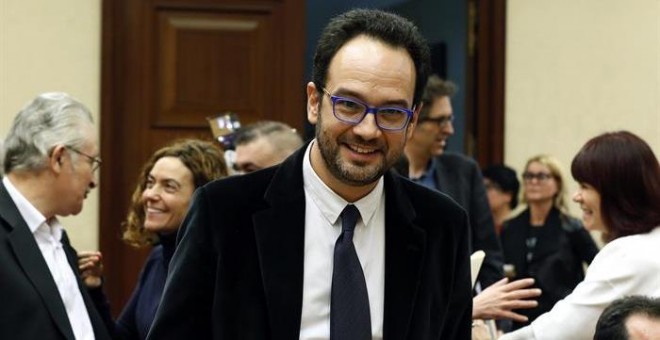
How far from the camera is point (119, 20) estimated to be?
7215 mm

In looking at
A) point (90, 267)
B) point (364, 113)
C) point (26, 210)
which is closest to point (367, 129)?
point (364, 113)

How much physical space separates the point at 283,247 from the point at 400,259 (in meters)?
0.26

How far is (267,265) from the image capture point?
8.98 feet

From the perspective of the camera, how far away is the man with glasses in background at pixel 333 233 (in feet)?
8.80

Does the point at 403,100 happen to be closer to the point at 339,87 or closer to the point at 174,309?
the point at 339,87

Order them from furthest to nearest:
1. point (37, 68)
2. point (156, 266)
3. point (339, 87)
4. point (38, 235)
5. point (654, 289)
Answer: point (37, 68)
point (156, 266)
point (38, 235)
point (654, 289)
point (339, 87)

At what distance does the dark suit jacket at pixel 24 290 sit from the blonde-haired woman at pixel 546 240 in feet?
10.5

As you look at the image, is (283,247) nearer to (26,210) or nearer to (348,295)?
(348,295)

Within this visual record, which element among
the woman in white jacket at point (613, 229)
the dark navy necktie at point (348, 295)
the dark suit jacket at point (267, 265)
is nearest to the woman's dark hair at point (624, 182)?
the woman in white jacket at point (613, 229)

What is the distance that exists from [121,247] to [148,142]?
0.59 m

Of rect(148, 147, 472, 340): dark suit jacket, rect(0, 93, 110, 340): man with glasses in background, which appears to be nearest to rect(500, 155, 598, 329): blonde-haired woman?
rect(0, 93, 110, 340): man with glasses in background

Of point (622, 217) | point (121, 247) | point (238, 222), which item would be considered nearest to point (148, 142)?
point (121, 247)

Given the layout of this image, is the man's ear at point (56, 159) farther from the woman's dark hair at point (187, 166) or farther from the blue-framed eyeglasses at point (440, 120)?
the blue-framed eyeglasses at point (440, 120)

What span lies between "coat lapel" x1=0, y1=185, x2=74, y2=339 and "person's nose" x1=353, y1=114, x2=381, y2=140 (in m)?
1.65
